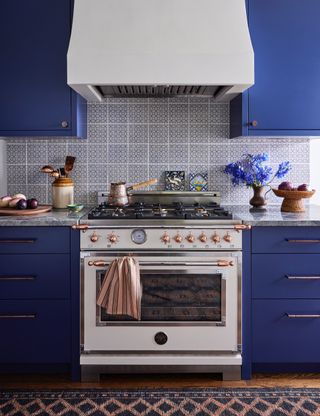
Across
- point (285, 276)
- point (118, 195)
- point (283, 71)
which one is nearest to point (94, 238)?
point (118, 195)

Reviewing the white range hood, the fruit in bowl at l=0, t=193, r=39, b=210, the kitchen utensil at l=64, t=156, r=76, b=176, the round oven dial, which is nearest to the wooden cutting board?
the fruit in bowl at l=0, t=193, r=39, b=210

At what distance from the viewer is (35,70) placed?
8.29ft

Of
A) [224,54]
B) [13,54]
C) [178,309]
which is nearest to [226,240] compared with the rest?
[178,309]

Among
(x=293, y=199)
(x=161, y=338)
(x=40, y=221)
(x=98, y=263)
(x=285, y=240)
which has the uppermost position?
(x=293, y=199)

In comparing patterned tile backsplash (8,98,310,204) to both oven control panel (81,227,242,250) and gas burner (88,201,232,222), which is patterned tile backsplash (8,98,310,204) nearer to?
gas burner (88,201,232,222)

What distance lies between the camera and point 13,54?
252cm

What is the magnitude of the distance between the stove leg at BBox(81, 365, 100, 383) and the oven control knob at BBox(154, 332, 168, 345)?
1.22ft

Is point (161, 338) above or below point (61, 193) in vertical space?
below

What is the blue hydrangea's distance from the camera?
8.83ft

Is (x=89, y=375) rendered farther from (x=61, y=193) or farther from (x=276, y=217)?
(x=276, y=217)

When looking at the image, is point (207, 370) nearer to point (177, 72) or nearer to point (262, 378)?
point (262, 378)

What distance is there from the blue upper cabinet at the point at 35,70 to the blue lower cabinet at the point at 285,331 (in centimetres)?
149

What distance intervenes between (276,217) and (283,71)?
873 millimetres

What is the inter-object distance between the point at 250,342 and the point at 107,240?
0.93 metres
